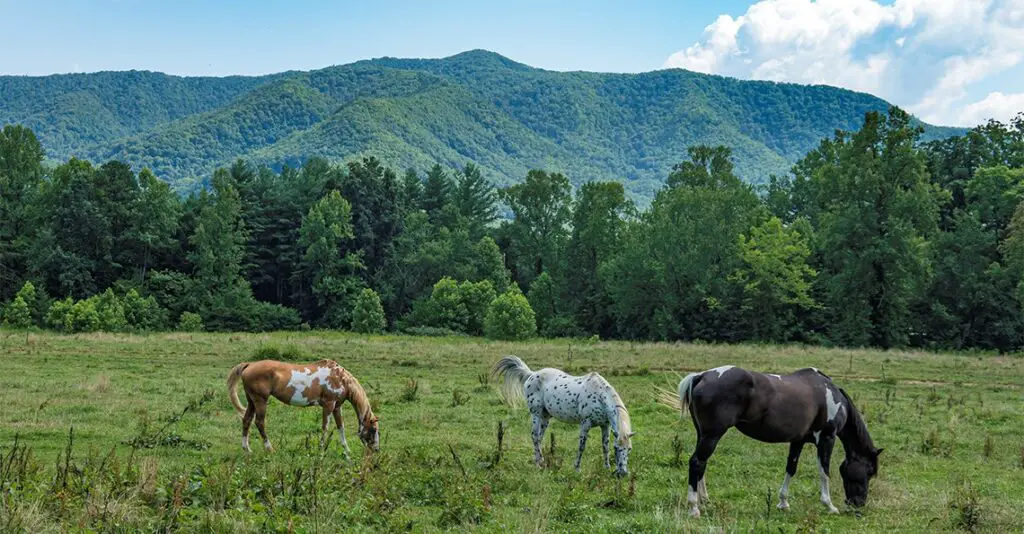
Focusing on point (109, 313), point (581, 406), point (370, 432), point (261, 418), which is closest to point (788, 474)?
point (581, 406)

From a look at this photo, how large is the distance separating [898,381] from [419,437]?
1833 centimetres

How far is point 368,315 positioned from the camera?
58.6m

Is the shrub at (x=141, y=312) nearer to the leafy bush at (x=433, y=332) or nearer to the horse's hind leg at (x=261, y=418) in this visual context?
the leafy bush at (x=433, y=332)

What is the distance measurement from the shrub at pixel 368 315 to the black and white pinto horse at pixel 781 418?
49.9 meters

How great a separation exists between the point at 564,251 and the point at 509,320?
650 inches

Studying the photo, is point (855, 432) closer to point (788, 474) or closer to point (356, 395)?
point (788, 474)

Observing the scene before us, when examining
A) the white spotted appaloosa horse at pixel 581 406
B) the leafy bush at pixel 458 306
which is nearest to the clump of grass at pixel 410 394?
the white spotted appaloosa horse at pixel 581 406

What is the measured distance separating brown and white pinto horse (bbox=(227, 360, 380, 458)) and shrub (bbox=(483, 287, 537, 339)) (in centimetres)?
3894

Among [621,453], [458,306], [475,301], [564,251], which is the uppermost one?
[564,251]

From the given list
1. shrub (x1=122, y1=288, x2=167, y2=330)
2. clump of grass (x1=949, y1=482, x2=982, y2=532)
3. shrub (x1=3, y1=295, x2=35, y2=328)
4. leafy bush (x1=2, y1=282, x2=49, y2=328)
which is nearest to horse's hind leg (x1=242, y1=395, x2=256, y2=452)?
clump of grass (x1=949, y1=482, x2=982, y2=532)

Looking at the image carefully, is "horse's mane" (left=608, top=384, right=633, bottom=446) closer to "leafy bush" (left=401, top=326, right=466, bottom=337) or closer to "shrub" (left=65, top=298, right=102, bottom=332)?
"leafy bush" (left=401, top=326, right=466, bottom=337)

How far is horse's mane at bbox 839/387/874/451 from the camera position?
384 inches

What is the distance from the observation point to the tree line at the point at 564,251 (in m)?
46.7

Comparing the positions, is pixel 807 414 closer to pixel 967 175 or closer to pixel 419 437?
pixel 419 437
